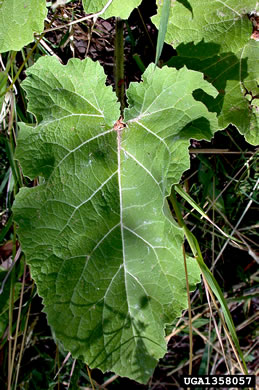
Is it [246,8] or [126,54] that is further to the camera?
[126,54]

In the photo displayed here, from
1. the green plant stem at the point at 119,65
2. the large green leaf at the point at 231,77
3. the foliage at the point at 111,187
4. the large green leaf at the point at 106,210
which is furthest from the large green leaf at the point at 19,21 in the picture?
the large green leaf at the point at 231,77

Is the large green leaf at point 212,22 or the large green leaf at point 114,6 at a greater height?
the large green leaf at point 114,6

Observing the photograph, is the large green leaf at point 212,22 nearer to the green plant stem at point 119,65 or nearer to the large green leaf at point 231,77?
the large green leaf at point 231,77

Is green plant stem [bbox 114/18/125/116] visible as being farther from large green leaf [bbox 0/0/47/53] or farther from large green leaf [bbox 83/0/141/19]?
large green leaf [bbox 0/0/47/53]

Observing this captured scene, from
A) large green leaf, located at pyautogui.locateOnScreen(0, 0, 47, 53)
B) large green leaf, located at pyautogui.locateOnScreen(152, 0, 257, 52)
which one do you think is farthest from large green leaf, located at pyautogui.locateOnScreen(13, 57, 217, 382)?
large green leaf, located at pyautogui.locateOnScreen(152, 0, 257, 52)

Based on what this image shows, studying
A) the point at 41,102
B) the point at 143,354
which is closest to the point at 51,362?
the point at 143,354

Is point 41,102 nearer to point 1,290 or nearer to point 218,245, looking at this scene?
point 1,290
